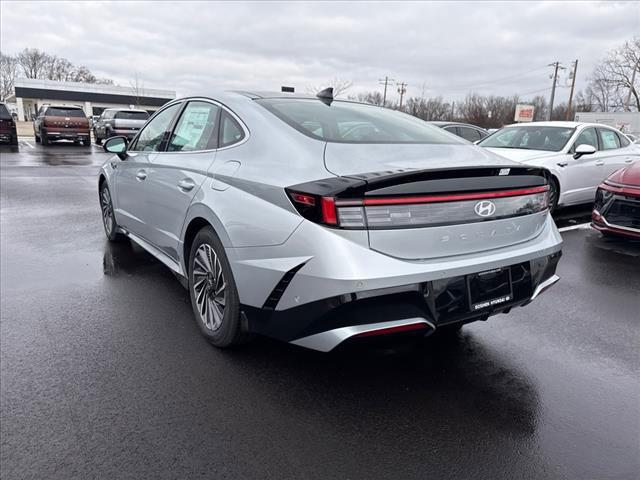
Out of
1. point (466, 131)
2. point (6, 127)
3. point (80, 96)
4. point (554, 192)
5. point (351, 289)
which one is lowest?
point (554, 192)

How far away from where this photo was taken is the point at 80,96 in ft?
215

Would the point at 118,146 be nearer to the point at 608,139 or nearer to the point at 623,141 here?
the point at 608,139

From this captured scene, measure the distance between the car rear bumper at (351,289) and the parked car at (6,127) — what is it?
22733 mm

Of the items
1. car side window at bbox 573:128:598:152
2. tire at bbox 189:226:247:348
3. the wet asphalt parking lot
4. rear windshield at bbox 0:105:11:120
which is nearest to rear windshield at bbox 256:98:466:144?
tire at bbox 189:226:247:348

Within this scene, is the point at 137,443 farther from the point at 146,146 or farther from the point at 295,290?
the point at 146,146

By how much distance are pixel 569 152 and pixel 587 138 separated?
2.56 feet

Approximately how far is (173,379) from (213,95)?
2.05 meters

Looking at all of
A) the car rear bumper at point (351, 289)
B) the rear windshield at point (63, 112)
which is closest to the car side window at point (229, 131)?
the car rear bumper at point (351, 289)

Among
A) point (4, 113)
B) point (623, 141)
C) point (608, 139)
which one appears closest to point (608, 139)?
point (608, 139)

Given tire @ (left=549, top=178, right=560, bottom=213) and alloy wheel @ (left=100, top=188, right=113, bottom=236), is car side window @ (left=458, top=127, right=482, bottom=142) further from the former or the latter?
alloy wheel @ (left=100, top=188, right=113, bottom=236)

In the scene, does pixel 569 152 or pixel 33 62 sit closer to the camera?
pixel 569 152

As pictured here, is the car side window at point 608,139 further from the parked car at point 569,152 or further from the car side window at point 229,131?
the car side window at point 229,131

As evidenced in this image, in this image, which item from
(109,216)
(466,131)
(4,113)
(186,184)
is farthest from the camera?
(4,113)

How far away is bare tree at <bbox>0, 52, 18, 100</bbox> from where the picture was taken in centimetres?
8756
